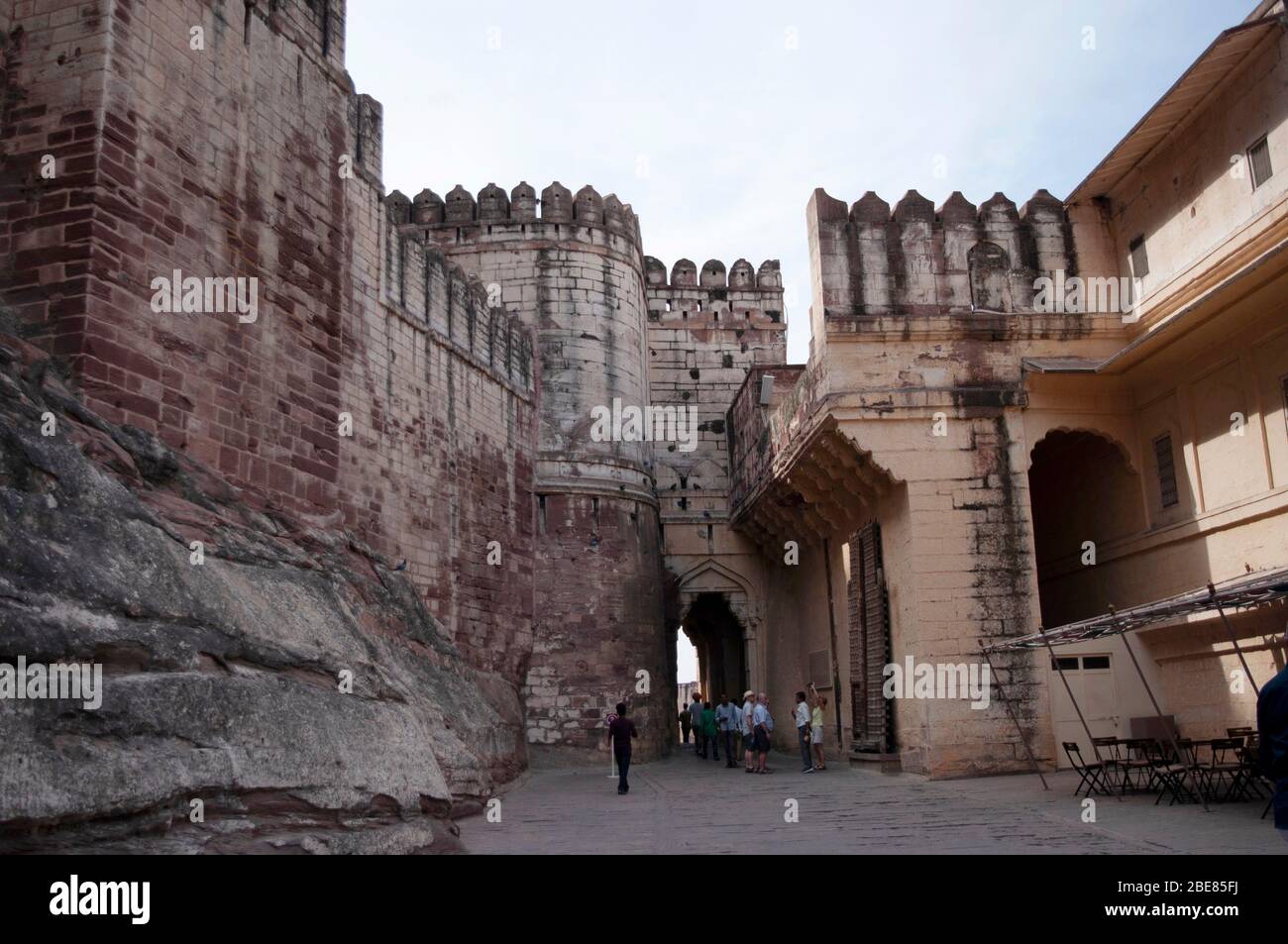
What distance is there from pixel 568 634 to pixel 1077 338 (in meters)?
10.1

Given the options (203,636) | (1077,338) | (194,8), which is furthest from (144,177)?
(1077,338)

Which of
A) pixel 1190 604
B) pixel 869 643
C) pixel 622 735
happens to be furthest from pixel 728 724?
pixel 1190 604

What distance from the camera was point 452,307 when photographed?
16438mm

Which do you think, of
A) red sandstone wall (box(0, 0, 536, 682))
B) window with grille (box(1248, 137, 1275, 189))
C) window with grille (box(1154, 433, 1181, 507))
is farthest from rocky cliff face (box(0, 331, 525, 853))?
window with grille (box(1248, 137, 1275, 189))

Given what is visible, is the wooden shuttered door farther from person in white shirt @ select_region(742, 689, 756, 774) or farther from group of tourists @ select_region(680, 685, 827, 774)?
person in white shirt @ select_region(742, 689, 756, 774)

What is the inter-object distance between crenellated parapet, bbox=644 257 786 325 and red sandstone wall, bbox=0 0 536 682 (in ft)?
45.9

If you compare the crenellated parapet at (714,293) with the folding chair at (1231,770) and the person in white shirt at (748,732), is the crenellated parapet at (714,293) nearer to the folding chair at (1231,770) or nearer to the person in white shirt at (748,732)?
the person in white shirt at (748,732)

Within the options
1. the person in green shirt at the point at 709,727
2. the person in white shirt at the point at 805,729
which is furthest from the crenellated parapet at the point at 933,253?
the person in green shirt at the point at 709,727

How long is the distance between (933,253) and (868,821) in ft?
27.4

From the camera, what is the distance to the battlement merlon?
49.0 ft

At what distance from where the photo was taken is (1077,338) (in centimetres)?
1465
